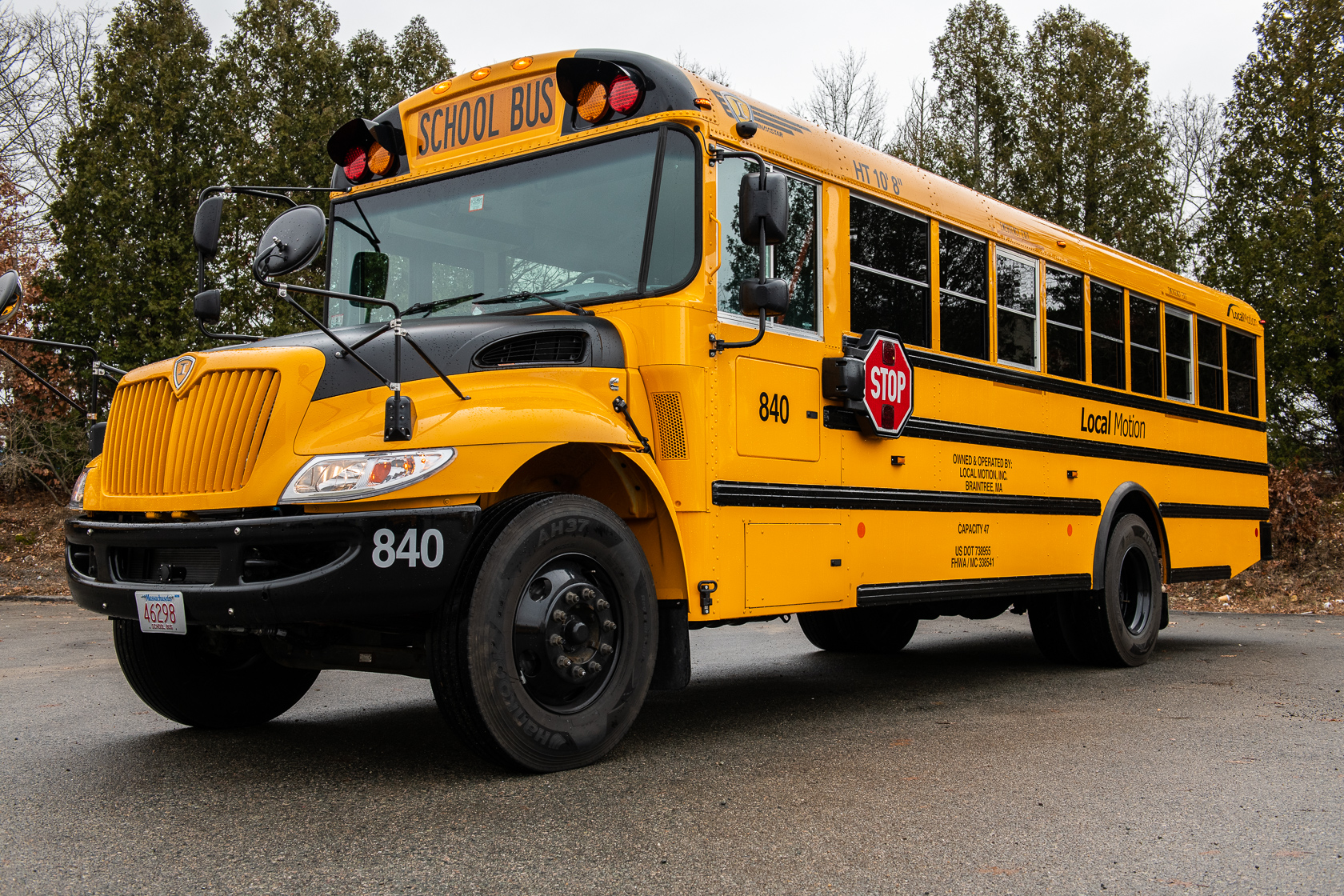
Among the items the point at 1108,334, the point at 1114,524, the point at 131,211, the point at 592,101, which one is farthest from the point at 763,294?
the point at 131,211

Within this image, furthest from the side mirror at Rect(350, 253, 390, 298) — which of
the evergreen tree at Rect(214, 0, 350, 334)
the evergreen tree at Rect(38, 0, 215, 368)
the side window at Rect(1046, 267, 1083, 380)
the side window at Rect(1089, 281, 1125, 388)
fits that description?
the evergreen tree at Rect(38, 0, 215, 368)

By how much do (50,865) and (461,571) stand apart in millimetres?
1438

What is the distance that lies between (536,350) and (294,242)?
1.02 metres

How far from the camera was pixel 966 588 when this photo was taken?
249 inches

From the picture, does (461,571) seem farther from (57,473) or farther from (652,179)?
(57,473)

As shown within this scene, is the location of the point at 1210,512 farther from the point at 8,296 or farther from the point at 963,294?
the point at 8,296

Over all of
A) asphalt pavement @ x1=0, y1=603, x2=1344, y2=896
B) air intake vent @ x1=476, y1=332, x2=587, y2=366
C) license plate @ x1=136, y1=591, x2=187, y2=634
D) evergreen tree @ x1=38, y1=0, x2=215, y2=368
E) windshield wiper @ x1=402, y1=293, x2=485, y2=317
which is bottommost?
asphalt pavement @ x1=0, y1=603, x2=1344, y2=896

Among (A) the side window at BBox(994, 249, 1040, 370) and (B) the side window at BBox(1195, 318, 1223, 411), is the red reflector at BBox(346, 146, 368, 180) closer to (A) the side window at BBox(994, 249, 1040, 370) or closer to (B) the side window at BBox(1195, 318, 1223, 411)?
(A) the side window at BBox(994, 249, 1040, 370)

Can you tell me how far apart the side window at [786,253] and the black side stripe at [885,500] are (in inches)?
29.5

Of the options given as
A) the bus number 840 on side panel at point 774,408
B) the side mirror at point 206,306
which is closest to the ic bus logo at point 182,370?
the side mirror at point 206,306

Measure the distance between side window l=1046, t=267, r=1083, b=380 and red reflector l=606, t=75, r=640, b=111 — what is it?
3411 mm

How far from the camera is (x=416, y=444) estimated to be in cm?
378

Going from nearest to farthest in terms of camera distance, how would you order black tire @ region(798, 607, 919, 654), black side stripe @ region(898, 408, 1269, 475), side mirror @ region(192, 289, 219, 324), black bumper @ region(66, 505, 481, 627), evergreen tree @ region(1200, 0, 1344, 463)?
1. black bumper @ region(66, 505, 481, 627)
2. side mirror @ region(192, 289, 219, 324)
3. black side stripe @ region(898, 408, 1269, 475)
4. black tire @ region(798, 607, 919, 654)
5. evergreen tree @ region(1200, 0, 1344, 463)

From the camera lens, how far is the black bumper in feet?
12.1
